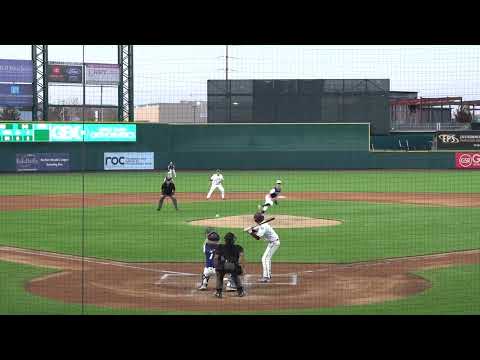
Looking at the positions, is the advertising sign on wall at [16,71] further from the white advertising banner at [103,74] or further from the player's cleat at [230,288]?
the player's cleat at [230,288]

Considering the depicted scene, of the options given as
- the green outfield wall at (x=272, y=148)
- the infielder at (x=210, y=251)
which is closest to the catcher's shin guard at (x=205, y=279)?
the infielder at (x=210, y=251)

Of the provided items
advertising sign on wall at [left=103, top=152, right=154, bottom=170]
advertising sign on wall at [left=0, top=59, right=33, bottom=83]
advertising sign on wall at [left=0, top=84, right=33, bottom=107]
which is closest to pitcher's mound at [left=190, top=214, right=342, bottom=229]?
advertising sign on wall at [left=103, top=152, right=154, bottom=170]

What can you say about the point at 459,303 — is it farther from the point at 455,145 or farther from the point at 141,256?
the point at 455,145

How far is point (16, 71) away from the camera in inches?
1876

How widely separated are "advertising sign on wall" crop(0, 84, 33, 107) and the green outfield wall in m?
6.51

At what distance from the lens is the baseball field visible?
411 inches

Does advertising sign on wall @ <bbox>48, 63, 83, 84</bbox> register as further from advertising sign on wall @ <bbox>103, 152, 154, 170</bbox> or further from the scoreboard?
advertising sign on wall @ <bbox>103, 152, 154, 170</bbox>

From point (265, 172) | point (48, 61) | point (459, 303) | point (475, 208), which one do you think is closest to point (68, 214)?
point (475, 208)

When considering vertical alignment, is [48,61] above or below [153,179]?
above

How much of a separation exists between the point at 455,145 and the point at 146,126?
2040 cm

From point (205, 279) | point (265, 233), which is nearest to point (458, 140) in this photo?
point (265, 233)
